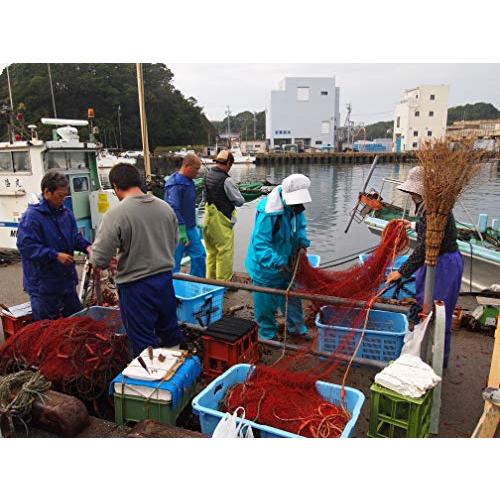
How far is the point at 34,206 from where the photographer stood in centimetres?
376

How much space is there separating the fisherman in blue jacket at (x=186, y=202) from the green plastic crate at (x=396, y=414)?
3286 millimetres

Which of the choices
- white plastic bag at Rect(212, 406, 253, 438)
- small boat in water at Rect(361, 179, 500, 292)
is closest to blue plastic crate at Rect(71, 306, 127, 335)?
white plastic bag at Rect(212, 406, 253, 438)

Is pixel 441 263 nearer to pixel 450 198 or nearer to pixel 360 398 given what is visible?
pixel 450 198

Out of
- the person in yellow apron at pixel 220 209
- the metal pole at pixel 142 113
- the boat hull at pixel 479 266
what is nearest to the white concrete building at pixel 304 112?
the metal pole at pixel 142 113

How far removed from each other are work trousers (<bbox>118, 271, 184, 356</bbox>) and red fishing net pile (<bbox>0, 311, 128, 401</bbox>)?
0.75ft

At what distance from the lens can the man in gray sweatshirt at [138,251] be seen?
118 inches

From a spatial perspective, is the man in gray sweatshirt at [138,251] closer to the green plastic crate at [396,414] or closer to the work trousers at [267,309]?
the work trousers at [267,309]

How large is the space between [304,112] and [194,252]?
191ft

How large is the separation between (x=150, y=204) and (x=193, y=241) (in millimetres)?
2874

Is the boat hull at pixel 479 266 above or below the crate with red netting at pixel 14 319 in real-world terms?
below

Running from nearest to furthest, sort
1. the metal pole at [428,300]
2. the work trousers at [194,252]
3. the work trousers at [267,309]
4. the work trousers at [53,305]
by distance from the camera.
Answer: the metal pole at [428,300]
the work trousers at [53,305]
the work trousers at [267,309]
the work trousers at [194,252]

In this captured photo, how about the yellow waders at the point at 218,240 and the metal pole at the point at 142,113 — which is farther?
the metal pole at the point at 142,113

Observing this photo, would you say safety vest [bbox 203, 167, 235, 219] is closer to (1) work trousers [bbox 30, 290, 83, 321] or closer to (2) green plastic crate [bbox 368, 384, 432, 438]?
(1) work trousers [bbox 30, 290, 83, 321]

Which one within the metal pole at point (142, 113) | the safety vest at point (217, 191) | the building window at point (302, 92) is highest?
the building window at point (302, 92)
